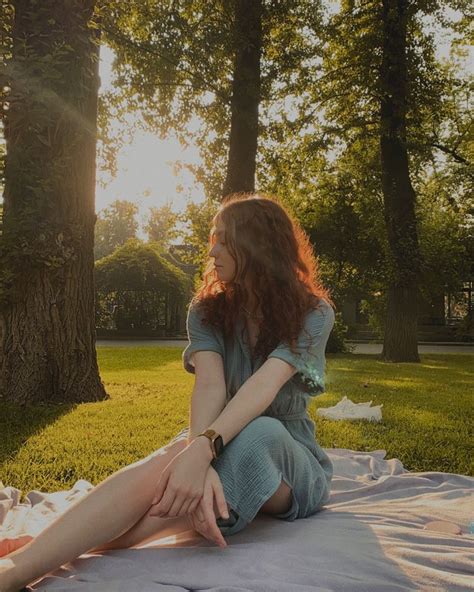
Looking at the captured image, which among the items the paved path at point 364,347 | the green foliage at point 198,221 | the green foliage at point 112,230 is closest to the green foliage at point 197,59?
the green foliage at point 198,221

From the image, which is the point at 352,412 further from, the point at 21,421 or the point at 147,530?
the point at 147,530

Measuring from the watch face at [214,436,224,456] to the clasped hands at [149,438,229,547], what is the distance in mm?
61

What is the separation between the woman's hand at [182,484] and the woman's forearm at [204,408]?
27 centimetres

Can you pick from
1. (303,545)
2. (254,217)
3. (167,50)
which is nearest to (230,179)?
(167,50)

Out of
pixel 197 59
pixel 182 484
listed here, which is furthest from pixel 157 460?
pixel 197 59

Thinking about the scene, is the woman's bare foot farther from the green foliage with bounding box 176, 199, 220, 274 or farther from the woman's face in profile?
the green foliage with bounding box 176, 199, 220, 274

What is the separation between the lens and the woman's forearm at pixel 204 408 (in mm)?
2594

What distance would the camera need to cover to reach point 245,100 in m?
12.0

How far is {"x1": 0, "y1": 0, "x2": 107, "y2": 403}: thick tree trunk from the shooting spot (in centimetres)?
681

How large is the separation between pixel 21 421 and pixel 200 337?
3687mm

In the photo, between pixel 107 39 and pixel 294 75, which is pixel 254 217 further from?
pixel 294 75

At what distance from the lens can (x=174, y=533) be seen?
95.6 inches

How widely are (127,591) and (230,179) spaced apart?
33.4 feet

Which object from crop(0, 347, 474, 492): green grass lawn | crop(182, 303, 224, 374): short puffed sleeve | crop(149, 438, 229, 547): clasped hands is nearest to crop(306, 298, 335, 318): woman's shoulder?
crop(182, 303, 224, 374): short puffed sleeve
